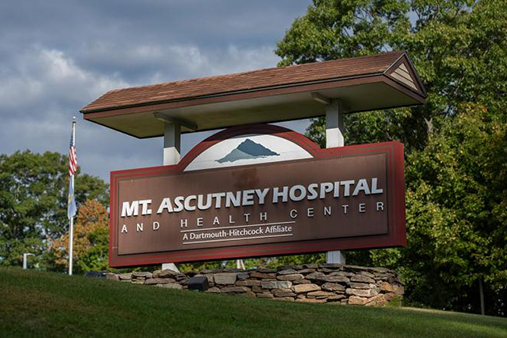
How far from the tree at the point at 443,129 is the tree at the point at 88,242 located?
2444cm

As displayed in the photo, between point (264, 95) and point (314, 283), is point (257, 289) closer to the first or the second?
point (314, 283)

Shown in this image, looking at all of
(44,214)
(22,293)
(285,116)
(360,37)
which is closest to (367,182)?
(285,116)

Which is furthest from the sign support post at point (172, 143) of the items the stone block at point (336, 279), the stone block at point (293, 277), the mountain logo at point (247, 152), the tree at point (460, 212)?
the tree at point (460, 212)

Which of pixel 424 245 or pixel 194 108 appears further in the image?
pixel 424 245

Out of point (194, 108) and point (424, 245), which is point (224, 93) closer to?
point (194, 108)

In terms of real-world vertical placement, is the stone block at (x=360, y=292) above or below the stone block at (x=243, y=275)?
below

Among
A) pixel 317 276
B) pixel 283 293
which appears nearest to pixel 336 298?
pixel 317 276

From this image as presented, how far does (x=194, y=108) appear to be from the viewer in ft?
74.2

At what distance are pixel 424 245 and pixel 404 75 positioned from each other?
1187cm

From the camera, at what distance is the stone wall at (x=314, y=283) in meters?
20.0

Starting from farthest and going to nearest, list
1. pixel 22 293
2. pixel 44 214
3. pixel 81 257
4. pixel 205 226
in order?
pixel 44 214
pixel 81 257
pixel 205 226
pixel 22 293

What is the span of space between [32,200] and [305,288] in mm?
51056

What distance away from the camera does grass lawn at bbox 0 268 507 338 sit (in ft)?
41.7

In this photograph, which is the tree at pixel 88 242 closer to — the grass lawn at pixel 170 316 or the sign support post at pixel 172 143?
the sign support post at pixel 172 143
